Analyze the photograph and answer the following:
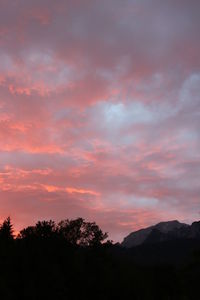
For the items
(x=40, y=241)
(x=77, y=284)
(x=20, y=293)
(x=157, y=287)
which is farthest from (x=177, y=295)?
(x=20, y=293)

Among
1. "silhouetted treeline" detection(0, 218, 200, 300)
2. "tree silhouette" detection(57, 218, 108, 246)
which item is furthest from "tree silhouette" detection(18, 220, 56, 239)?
"tree silhouette" detection(57, 218, 108, 246)

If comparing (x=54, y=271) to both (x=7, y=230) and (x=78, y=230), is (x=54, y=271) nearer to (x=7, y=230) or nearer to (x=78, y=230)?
(x=7, y=230)

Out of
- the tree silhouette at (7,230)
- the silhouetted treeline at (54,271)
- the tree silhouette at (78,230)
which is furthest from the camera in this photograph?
the tree silhouette at (78,230)

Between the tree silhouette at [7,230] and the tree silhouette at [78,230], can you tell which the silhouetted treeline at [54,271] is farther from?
the tree silhouette at [78,230]

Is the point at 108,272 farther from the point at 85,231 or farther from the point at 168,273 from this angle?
the point at 85,231

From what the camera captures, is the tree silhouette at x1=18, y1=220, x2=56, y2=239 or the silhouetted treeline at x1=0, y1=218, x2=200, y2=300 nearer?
the silhouetted treeline at x1=0, y1=218, x2=200, y2=300

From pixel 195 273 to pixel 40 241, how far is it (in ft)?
209

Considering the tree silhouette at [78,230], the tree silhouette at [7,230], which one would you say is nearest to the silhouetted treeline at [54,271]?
the tree silhouette at [7,230]

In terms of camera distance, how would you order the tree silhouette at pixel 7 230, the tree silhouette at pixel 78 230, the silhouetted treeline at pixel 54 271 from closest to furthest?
the silhouetted treeline at pixel 54 271
the tree silhouette at pixel 7 230
the tree silhouette at pixel 78 230

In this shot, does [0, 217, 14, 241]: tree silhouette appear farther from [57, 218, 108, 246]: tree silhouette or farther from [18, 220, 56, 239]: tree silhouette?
[57, 218, 108, 246]: tree silhouette

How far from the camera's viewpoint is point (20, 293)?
42.7m

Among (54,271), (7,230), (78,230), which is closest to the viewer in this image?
(54,271)

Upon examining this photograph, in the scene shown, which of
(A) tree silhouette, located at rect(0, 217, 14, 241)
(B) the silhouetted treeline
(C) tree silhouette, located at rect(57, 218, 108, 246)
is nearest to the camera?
(B) the silhouetted treeline

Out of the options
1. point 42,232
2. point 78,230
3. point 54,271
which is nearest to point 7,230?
point 42,232
